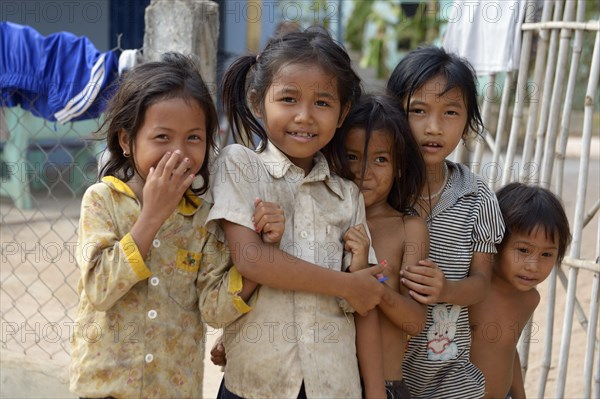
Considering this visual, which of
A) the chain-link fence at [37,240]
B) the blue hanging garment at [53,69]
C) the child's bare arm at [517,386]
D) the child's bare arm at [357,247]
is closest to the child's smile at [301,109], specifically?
the child's bare arm at [357,247]

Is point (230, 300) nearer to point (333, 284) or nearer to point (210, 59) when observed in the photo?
point (333, 284)

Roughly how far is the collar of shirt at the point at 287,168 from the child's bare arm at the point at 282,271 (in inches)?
7.5

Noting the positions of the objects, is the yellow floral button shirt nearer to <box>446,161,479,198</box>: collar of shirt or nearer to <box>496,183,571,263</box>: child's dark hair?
<box>446,161,479,198</box>: collar of shirt

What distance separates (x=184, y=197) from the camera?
6.07 ft

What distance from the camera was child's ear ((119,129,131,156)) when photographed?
181 centimetres

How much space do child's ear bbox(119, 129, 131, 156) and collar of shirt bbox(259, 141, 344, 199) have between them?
1.06ft

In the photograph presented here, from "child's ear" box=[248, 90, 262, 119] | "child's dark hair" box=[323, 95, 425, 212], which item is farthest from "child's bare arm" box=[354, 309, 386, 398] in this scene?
"child's ear" box=[248, 90, 262, 119]

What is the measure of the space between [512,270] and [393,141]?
63cm

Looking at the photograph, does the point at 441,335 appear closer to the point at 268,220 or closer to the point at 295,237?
the point at 295,237

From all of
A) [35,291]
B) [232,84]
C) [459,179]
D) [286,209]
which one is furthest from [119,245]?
[35,291]

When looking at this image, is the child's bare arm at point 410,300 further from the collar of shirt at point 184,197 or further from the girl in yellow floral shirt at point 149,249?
the collar of shirt at point 184,197

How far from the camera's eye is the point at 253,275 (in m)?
1.74

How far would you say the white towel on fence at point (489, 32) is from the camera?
10.5ft

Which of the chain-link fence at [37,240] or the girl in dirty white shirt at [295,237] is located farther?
the chain-link fence at [37,240]
